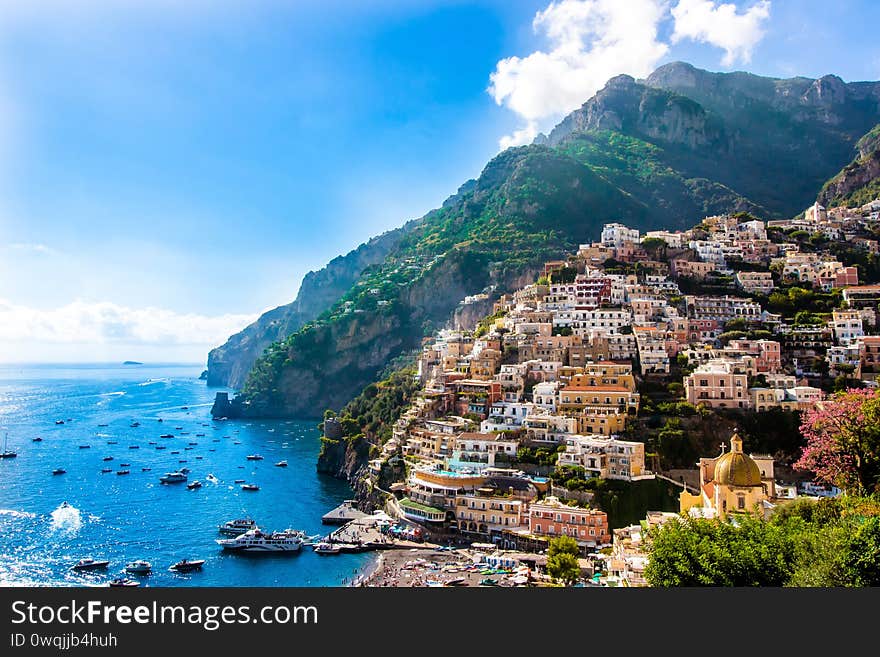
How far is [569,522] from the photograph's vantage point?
44.1 metres

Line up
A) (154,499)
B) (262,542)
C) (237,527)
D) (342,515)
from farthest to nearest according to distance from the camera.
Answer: (154,499)
(342,515)
(237,527)
(262,542)

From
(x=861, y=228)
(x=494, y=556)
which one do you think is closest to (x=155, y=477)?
(x=494, y=556)

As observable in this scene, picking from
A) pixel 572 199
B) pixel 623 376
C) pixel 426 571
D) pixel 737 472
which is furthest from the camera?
pixel 572 199

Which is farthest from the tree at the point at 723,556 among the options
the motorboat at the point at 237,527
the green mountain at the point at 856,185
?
the green mountain at the point at 856,185

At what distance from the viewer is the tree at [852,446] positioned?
99.0 feet

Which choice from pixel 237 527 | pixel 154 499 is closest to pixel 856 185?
pixel 237 527

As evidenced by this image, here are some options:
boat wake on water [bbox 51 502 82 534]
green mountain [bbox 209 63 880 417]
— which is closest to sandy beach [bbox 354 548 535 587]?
boat wake on water [bbox 51 502 82 534]

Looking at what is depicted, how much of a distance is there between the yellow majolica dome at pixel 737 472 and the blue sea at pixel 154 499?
77.9ft

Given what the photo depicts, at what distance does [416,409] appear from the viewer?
69375 mm

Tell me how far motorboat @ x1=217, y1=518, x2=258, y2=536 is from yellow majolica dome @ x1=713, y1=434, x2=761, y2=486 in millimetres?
35823

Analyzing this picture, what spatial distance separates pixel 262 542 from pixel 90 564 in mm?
11465

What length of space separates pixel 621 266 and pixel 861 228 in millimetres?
40938

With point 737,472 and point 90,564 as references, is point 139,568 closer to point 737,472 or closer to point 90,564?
point 90,564

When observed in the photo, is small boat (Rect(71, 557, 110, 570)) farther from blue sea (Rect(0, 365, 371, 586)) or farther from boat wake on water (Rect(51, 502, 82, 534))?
boat wake on water (Rect(51, 502, 82, 534))
